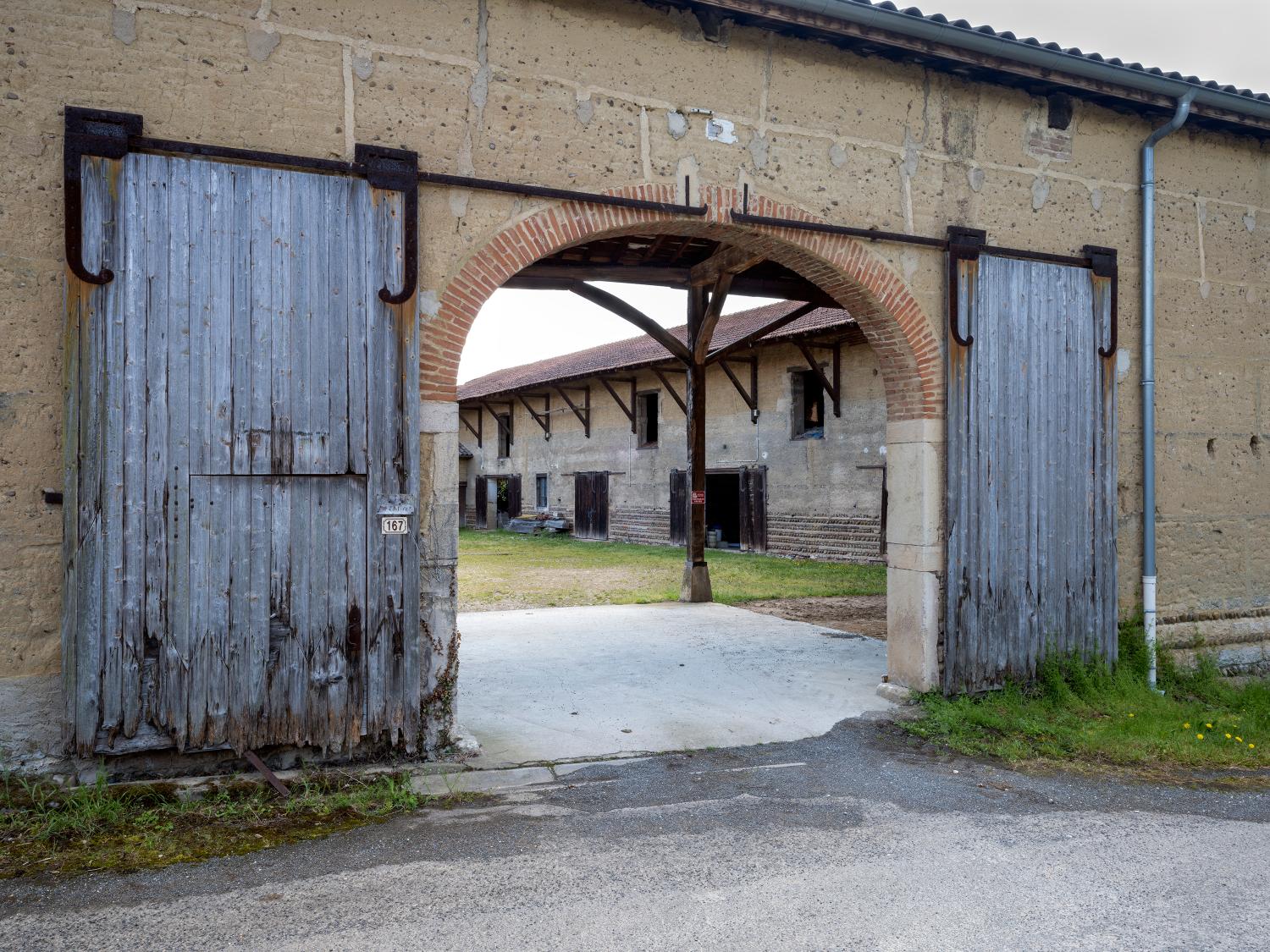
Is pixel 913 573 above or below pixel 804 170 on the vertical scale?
below

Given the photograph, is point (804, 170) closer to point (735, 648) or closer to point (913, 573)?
point (913, 573)

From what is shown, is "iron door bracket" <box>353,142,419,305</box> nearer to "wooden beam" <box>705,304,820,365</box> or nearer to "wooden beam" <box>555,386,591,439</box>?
"wooden beam" <box>705,304,820,365</box>

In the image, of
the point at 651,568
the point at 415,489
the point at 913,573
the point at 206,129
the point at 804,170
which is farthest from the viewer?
the point at 651,568

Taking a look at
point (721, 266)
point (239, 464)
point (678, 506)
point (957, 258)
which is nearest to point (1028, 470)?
point (957, 258)

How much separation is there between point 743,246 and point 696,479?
536 cm

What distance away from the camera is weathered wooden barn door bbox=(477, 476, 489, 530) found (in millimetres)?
28625

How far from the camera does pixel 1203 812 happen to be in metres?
4.14

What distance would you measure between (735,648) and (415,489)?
414 cm

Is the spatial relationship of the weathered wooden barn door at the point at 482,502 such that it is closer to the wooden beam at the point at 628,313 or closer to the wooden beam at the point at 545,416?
the wooden beam at the point at 545,416

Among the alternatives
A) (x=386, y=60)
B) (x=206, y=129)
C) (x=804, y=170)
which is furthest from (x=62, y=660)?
(x=804, y=170)

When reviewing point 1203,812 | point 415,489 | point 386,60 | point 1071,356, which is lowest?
point 1203,812

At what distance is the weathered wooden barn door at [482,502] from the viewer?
2862 cm

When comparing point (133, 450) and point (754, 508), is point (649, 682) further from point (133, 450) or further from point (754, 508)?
point (754, 508)

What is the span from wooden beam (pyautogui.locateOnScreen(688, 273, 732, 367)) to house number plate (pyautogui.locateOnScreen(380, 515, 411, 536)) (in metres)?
5.04
